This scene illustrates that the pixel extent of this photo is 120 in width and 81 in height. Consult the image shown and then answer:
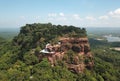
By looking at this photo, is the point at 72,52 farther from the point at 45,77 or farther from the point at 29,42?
the point at 29,42

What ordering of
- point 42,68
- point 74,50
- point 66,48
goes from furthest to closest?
point 74,50 → point 66,48 → point 42,68

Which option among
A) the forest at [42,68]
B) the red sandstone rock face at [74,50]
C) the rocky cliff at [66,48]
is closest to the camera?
the forest at [42,68]

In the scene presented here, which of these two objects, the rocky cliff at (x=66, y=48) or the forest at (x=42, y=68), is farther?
the rocky cliff at (x=66, y=48)

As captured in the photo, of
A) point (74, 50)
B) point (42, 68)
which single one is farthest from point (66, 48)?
point (42, 68)

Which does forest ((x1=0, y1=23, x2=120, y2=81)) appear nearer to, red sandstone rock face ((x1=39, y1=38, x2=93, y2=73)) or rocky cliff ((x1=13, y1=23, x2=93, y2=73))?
rocky cliff ((x1=13, y1=23, x2=93, y2=73))

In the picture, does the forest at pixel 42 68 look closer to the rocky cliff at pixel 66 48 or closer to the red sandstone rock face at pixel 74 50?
the rocky cliff at pixel 66 48

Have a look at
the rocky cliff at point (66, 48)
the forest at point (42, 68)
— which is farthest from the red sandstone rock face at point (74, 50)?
the forest at point (42, 68)

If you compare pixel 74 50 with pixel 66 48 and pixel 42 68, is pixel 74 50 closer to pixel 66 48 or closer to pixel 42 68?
pixel 66 48

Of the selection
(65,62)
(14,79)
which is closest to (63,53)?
(65,62)

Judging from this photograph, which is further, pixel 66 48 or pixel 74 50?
pixel 74 50
